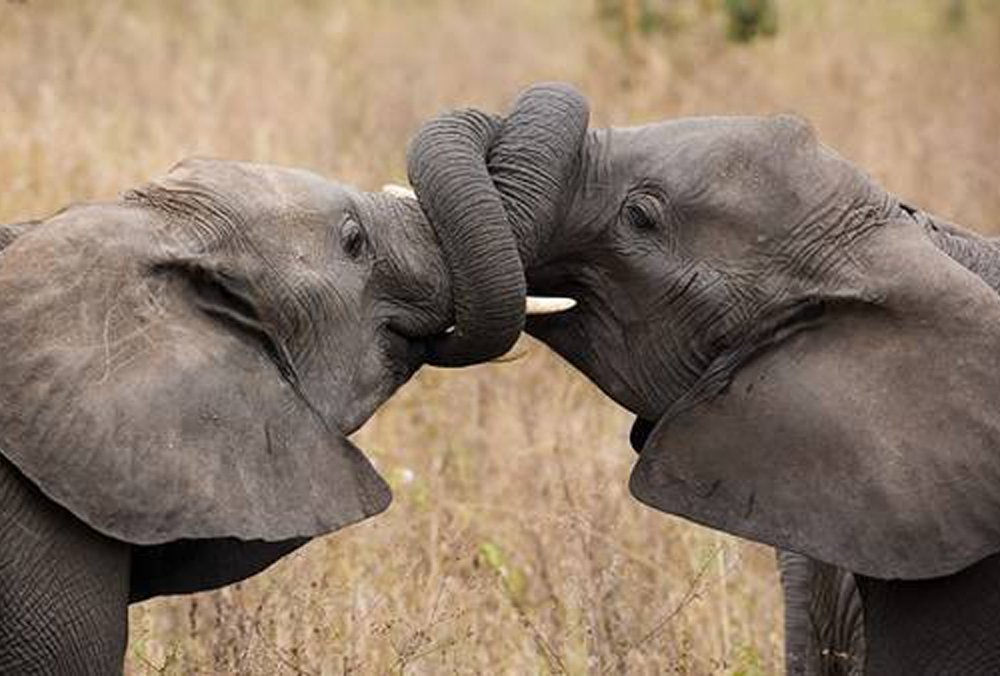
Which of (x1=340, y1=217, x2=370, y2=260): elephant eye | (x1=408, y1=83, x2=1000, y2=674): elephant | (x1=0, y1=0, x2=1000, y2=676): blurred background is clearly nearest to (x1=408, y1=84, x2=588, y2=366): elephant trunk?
(x1=408, y1=83, x2=1000, y2=674): elephant

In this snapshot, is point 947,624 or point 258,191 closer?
point 258,191

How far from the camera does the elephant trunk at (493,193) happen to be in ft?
18.1

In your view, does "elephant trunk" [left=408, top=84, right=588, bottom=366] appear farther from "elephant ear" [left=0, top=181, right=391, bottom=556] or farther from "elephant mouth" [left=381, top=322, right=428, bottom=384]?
"elephant ear" [left=0, top=181, right=391, bottom=556]

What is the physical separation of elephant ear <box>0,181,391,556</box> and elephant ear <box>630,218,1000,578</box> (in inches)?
30.8

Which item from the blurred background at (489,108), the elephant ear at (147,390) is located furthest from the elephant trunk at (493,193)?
the blurred background at (489,108)

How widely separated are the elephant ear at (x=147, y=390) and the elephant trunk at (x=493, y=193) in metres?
0.41

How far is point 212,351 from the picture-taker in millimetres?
5234

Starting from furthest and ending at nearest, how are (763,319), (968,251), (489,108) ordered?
1. (489,108)
2. (968,251)
3. (763,319)

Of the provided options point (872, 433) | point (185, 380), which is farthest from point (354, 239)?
point (872, 433)

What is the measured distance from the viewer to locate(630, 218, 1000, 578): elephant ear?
5.42 meters

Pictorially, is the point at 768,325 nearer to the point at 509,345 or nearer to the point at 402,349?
the point at 509,345

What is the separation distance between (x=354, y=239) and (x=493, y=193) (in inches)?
11.0

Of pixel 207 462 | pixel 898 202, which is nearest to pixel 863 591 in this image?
pixel 898 202

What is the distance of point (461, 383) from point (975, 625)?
A: 3.03 metres
